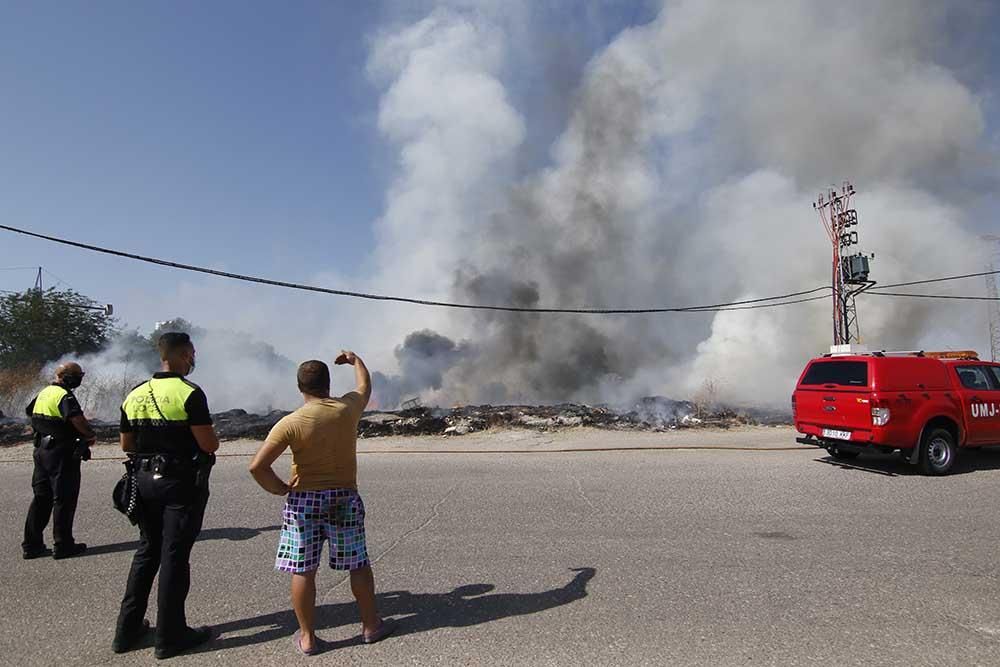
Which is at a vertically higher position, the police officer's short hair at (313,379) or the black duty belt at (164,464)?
the police officer's short hair at (313,379)

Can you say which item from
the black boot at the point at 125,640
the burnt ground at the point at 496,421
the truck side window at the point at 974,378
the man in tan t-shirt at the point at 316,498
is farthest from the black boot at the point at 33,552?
the truck side window at the point at 974,378

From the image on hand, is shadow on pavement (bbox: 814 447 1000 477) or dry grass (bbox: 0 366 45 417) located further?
dry grass (bbox: 0 366 45 417)

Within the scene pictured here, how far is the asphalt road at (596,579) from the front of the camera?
321cm

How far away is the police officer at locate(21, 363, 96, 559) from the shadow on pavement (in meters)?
9.12

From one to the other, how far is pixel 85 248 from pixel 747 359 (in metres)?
28.0

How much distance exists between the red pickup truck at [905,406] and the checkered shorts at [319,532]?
23.6ft

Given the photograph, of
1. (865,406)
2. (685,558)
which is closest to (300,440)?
(685,558)

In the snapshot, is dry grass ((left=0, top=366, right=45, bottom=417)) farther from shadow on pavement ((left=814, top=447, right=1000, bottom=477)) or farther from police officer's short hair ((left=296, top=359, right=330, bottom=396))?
shadow on pavement ((left=814, top=447, right=1000, bottom=477))

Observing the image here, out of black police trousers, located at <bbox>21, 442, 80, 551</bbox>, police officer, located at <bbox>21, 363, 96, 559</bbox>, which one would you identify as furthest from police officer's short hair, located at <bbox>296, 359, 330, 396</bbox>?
black police trousers, located at <bbox>21, 442, 80, 551</bbox>

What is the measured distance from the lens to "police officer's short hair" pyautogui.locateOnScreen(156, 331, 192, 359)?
351 centimetres

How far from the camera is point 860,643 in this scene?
320 cm

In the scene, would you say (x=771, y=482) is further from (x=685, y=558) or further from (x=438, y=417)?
(x=438, y=417)

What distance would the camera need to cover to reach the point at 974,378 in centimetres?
887

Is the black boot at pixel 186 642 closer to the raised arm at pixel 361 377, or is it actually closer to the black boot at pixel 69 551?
the raised arm at pixel 361 377
